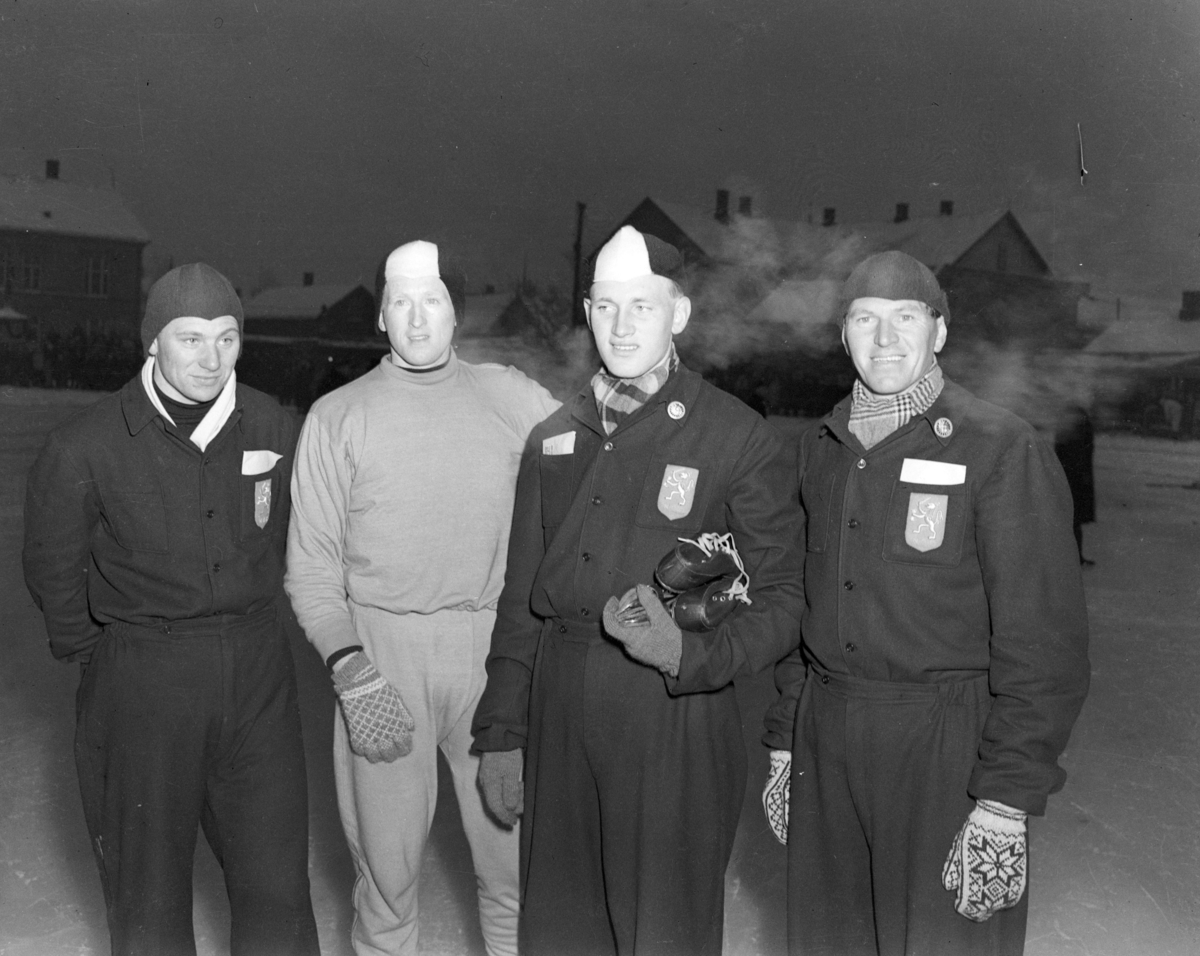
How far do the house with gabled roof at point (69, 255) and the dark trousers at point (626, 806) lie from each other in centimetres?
419

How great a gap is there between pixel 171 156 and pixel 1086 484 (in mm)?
5875

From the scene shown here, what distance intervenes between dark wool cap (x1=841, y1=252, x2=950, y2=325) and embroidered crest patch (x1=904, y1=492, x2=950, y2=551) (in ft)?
1.40

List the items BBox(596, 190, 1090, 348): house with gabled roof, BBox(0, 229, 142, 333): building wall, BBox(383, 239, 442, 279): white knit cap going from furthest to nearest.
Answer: BBox(0, 229, 142, 333): building wall, BBox(596, 190, 1090, 348): house with gabled roof, BBox(383, 239, 442, 279): white knit cap

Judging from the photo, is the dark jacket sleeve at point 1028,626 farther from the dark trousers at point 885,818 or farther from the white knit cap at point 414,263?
the white knit cap at point 414,263

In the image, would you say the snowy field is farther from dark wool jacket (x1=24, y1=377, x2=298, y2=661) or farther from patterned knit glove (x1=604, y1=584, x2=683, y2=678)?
patterned knit glove (x1=604, y1=584, x2=683, y2=678)

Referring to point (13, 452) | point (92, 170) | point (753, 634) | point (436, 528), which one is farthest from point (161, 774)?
point (13, 452)

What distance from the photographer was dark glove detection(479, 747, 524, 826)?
96.3 inches

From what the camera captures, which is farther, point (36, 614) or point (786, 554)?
point (36, 614)

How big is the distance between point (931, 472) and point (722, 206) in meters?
3.25

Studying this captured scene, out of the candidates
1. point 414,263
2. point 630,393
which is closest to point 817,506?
point 630,393

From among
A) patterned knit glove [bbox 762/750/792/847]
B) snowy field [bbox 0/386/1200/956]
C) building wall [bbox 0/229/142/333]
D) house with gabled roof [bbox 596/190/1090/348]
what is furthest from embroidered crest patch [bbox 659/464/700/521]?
building wall [bbox 0/229/142/333]

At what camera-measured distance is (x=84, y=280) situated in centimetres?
599

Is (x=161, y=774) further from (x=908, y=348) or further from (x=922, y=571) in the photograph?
(x=908, y=348)

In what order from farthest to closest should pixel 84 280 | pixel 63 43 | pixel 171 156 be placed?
pixel 84 280 < pixel 171 156 < pixel 63 43
